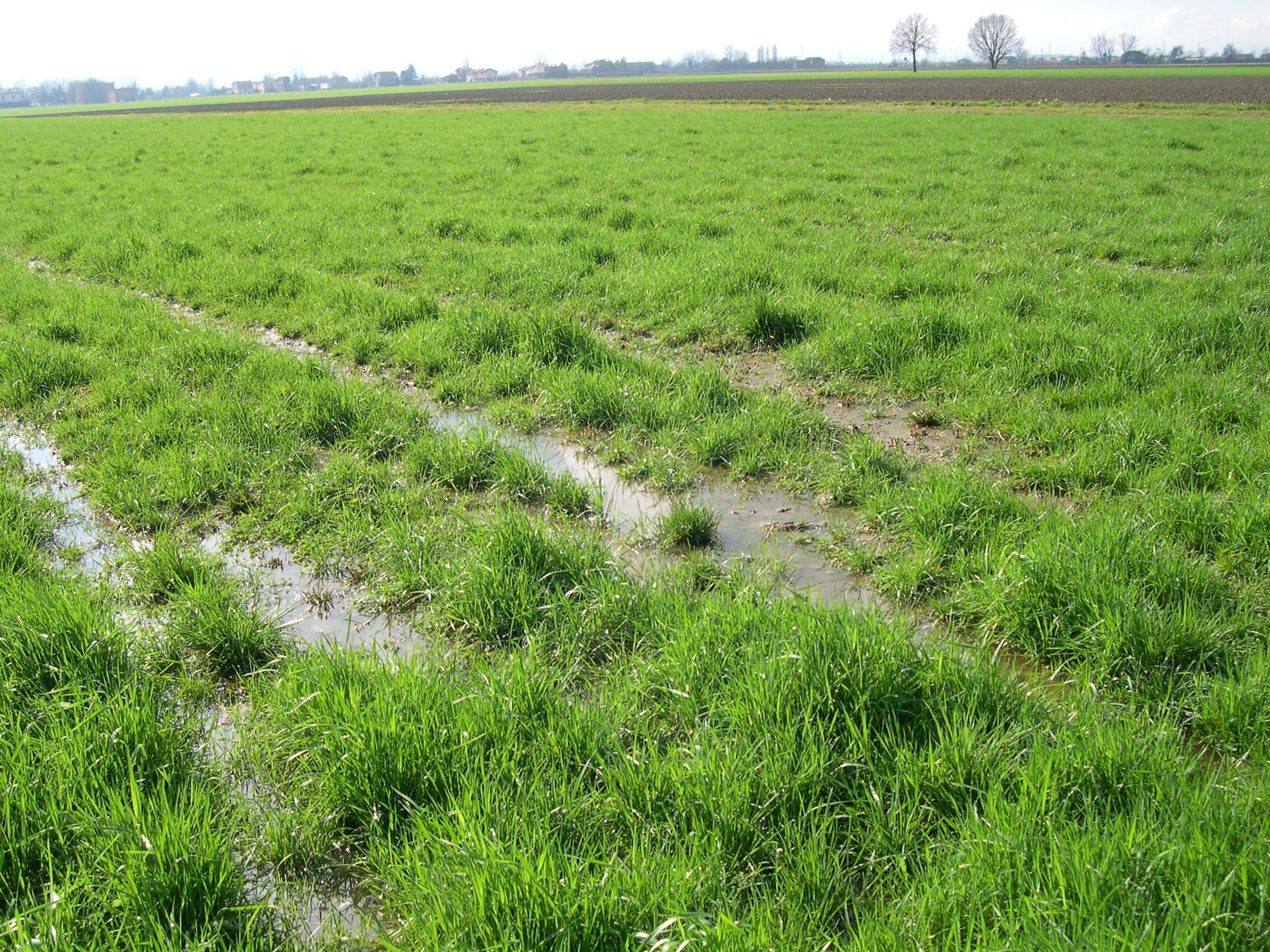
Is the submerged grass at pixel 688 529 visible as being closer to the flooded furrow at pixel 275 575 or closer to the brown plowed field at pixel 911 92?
the flooded furrow at pixel 275 575

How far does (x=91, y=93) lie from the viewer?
184 meters

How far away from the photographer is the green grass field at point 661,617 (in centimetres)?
200

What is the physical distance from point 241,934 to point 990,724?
229 cm

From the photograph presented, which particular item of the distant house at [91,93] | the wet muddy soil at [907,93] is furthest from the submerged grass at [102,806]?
the distant house at [91,93]

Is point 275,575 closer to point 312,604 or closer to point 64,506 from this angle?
point 312,604

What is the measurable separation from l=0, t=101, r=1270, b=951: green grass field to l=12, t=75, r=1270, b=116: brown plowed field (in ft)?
119

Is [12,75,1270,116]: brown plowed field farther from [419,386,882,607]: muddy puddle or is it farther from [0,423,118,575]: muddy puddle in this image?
[0,423,118,575]: muddy puddle

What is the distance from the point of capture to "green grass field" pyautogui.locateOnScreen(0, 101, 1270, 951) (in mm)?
2000

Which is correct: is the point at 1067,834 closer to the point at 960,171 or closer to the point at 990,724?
the point at 990,724

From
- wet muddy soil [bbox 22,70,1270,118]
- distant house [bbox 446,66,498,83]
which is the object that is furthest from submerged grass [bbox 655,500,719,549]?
distant house [bbox 446,66,498,83]

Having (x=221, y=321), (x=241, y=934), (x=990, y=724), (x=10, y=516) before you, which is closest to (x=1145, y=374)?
(x=990, y=724)

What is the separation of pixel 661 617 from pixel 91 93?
24051cm

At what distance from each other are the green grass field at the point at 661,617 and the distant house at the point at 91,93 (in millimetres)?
229882

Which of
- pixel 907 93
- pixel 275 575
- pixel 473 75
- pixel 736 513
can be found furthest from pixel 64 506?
pixel 473 75
